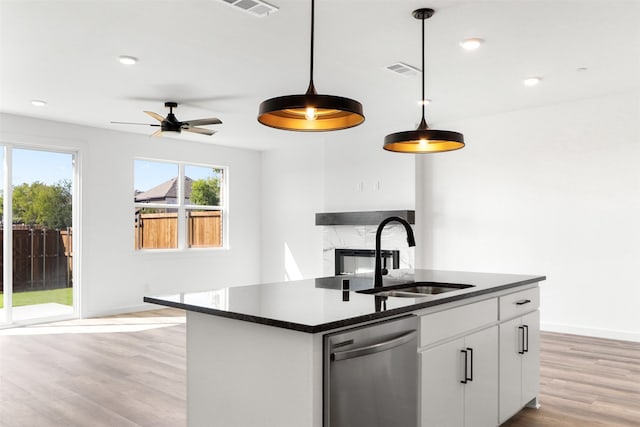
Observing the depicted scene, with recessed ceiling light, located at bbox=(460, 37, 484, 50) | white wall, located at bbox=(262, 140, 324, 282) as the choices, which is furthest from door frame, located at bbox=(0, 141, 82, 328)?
recessed ceiling light, located at bbox=(460, 37, 484, 50)

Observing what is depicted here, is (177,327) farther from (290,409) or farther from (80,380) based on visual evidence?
(290,409)

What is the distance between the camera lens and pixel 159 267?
24.3 ft

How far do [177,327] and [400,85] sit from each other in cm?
368

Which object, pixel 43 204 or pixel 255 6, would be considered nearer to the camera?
pixel 255 6

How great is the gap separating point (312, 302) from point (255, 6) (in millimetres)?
1927

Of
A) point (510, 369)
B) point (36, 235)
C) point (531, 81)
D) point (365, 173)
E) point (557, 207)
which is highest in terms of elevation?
point (531, 81)

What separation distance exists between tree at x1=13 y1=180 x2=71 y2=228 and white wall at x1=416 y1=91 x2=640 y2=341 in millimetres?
4636

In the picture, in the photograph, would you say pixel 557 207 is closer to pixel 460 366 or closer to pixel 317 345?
pixel 460 366

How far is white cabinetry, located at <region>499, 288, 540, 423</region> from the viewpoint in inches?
114

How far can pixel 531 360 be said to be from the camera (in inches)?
127

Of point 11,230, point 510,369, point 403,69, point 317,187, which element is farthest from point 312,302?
point 317,187

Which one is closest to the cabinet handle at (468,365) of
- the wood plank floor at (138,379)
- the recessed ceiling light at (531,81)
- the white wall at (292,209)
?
the wood plank floor at (138,379)

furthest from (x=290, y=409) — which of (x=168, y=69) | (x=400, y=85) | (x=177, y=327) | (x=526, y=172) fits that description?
(x=526, y=172)

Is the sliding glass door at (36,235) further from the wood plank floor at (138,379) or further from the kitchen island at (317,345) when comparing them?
the kitchen island at (317,345)
